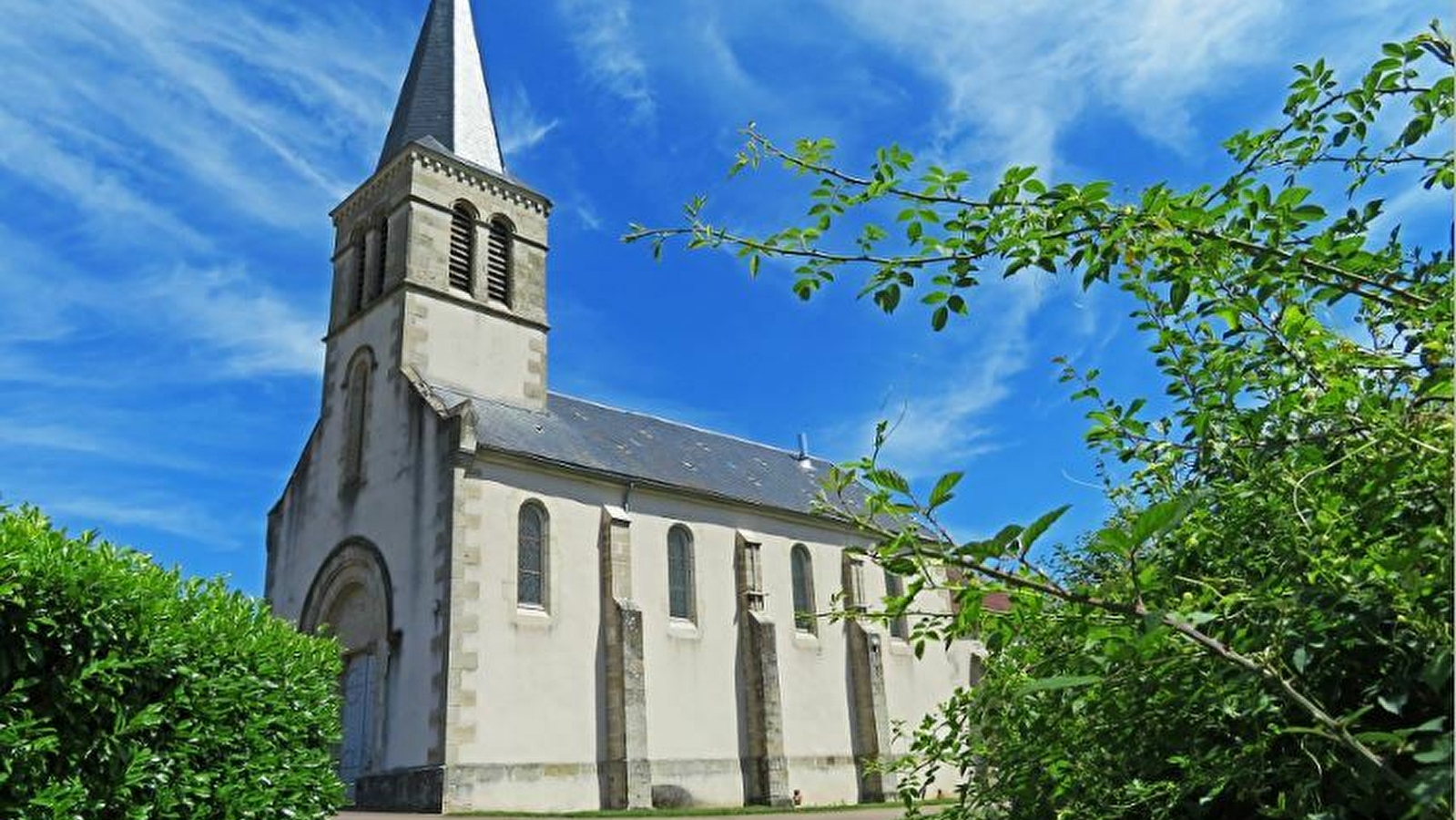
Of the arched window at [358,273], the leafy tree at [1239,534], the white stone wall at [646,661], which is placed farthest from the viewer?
the arched window at [358,273]

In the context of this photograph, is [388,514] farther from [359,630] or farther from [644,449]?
[644,449]

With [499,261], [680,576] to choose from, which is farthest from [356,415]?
[680,576]

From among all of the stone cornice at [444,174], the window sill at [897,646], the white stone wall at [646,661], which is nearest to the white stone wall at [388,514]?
the white stone wall at [646,661]

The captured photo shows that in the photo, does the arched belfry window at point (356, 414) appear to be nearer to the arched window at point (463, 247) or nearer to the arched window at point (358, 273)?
the arched window at point (358, 273)

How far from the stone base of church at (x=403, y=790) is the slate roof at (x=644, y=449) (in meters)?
6.94

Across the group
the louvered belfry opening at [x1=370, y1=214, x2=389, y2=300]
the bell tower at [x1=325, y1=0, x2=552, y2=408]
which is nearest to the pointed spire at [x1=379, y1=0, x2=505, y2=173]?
the bell tower at [x1=325, y1=0, x2=552, y2=408]

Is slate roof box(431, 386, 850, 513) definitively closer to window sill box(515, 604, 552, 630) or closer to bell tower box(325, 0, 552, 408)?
bell tower box(325, 0, 552, 408)

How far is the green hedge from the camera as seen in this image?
5.44m

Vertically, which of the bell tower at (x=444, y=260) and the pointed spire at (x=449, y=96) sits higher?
the pointed spire at (x=449, y=96)

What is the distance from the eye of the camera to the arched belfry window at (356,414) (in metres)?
25.0

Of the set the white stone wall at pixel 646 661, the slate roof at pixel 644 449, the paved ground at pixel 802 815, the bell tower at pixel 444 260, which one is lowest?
the paved ground at pixel 802 815

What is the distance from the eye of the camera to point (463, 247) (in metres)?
26.8

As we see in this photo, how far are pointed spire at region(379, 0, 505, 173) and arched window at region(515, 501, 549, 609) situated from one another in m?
10.7

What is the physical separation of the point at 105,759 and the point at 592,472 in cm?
1847
